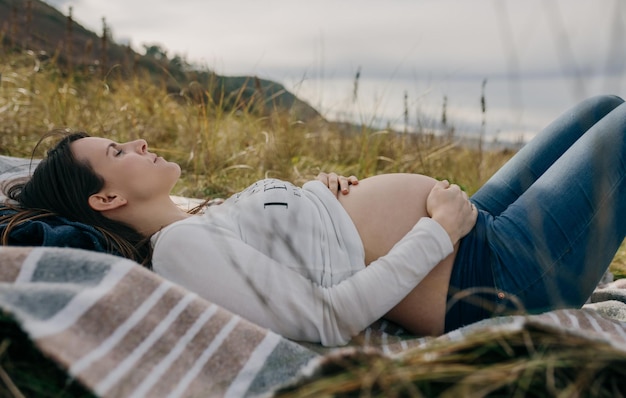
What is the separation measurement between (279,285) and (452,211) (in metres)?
0.65

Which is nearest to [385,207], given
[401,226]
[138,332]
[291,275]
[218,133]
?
[401,226]

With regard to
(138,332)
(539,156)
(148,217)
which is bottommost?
(138,332)

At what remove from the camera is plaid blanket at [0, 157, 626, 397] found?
1.30 meters

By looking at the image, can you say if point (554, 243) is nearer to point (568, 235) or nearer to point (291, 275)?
point (568, 235)

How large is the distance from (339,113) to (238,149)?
0.97 m

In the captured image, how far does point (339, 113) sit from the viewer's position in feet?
16.9

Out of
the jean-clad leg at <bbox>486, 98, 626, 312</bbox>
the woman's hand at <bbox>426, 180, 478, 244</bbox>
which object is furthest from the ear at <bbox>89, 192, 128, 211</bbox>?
the jean-clad leg at <bbox>486, 98, 626, 312</bbox>

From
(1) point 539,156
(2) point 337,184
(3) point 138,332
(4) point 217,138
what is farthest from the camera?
(4) point 217,138

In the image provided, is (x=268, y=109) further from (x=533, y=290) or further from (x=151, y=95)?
(x=533, y=290)

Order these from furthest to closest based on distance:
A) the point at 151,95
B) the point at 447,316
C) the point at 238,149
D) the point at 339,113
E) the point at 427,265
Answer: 1. the point at 151,95
2. the point at 339,113
3. the point at 238,149
4. the point at 447,316
5. the point at 427,265

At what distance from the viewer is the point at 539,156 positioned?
254 cm

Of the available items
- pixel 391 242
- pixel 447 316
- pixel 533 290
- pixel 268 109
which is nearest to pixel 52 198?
pixel 391 242

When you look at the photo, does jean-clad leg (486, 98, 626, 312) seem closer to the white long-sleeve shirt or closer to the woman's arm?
the white long-sleeve shirt

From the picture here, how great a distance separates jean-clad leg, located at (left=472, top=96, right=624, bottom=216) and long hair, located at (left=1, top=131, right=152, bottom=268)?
1.42m
